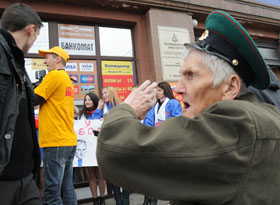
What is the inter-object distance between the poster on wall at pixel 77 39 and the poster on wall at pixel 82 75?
27cm

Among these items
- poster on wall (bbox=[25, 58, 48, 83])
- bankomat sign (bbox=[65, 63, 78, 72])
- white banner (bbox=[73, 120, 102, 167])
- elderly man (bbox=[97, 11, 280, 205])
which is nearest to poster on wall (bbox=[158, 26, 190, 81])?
bankomat sign (bbox=[65, 63, 78, 72])

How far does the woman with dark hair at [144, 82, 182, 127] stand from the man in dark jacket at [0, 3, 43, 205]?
2352mm

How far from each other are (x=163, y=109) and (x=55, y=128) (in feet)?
5.93

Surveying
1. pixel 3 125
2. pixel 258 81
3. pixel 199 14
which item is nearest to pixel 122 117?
pixel 258 81

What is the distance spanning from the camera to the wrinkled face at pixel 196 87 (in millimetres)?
1217

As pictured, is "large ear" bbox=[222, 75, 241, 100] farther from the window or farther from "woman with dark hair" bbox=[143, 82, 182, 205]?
the window

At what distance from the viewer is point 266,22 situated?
9.34m

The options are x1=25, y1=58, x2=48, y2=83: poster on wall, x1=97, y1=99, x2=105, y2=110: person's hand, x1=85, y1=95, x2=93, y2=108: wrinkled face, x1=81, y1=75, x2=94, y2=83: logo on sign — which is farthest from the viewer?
x1=81, y1=75, x2=94, y2=83: logo on sign

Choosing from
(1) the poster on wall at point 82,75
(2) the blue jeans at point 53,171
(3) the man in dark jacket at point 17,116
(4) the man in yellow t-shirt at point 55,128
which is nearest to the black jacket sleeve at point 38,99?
(4) the man in yellow t-shirt at point 55,128

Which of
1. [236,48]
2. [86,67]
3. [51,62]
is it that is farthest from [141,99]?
[86,67]

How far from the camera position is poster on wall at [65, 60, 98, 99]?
668 cm

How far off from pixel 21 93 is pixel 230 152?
1.71 metres

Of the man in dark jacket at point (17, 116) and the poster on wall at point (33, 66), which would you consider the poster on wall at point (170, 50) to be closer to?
the poster on wall at point (33, 66)

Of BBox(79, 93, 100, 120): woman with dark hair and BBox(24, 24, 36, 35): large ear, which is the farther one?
BBox(79, 93, 100, 120): woman with dark hair
